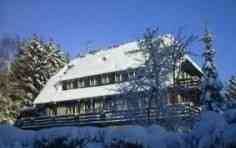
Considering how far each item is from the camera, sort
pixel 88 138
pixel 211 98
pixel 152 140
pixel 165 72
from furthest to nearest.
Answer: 1. pixel 165 72
2. pixel 211 98
3. pixel 88 138
4. pixel 152 140

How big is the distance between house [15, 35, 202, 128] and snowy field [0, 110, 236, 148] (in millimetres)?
20362

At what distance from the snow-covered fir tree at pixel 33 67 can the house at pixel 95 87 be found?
478 cm

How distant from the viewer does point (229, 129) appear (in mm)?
8984

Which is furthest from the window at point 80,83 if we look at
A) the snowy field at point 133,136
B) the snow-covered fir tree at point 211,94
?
the snowy field at point 133,136

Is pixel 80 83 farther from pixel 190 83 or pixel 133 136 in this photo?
pixel 133 136

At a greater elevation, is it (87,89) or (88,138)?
(87,89)

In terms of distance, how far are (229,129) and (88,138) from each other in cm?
412

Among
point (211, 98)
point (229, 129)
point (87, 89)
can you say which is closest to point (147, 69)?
point (211, 98)

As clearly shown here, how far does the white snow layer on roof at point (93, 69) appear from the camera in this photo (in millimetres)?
41188

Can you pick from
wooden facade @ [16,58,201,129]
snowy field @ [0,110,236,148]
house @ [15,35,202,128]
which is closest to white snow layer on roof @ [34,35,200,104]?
house @ [15,35,202,128]

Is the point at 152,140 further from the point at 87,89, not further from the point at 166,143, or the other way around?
the point at 87,89

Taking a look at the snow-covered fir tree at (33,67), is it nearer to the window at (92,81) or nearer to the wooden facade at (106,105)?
the wooden facade at (106,105)

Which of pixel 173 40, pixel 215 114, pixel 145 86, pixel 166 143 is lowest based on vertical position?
pixel 166 143

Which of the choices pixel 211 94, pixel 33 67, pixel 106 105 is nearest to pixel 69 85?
pixel 106 105
